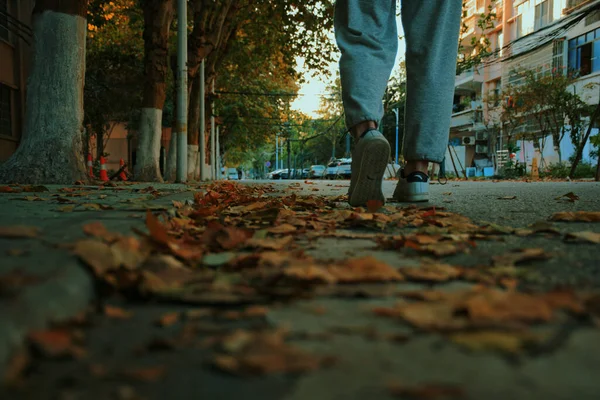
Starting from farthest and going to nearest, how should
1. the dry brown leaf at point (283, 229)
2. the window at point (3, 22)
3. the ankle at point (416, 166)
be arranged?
1. the window at point (3, 22)
2. the ankle at point (416, 166)
3. the dry brown leaf at point (283, 229)

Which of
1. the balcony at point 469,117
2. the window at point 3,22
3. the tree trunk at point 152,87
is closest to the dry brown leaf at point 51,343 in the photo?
the tree trunk at point 152,87

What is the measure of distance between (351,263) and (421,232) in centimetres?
90

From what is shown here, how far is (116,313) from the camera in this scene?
1.09m

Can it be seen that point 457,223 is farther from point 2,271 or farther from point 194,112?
point 194,112

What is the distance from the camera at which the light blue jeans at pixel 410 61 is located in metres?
3.56

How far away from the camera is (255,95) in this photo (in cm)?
3014

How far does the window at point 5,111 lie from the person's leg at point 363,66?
11896 millimetres

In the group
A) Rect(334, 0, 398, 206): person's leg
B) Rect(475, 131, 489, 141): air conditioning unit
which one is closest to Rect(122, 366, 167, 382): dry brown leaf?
Rect(334, 0, 398, 206): person's leg

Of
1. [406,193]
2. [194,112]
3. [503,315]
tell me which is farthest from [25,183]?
[194,112]

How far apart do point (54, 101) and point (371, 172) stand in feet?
17.0

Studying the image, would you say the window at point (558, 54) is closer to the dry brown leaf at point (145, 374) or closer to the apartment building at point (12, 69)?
the apartment building at point (12, 69)

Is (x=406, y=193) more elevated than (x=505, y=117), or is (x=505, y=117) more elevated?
(x=505, y=117)

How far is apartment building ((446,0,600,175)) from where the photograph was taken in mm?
27625

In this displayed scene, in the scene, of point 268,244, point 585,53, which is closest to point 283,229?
point 268,244
